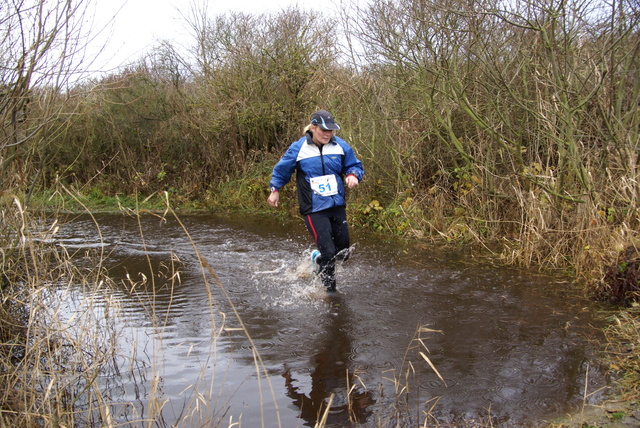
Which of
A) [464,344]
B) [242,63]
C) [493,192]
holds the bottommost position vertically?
[464,344]

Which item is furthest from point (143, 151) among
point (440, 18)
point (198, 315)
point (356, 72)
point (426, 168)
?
point (198, 315)

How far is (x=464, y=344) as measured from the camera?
15.3ft

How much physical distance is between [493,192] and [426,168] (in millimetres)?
2174

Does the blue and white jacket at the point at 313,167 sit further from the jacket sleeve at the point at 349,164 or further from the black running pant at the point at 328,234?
the black running pant at the point at 328,234

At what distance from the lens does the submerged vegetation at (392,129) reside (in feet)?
14.0

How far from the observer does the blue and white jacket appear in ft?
19.7

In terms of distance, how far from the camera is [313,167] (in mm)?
6012

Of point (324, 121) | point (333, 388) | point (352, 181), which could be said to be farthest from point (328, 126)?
point (333, 388)

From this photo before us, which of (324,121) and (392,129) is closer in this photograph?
(324,121)

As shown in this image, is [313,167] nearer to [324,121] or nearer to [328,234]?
[324,121]

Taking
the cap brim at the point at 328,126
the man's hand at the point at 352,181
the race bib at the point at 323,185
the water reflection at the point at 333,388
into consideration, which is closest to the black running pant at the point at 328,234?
the race bib at the point at 323,185

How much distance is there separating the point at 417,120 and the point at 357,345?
6215mm

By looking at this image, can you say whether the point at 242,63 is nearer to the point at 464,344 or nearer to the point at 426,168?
the point at 426,168

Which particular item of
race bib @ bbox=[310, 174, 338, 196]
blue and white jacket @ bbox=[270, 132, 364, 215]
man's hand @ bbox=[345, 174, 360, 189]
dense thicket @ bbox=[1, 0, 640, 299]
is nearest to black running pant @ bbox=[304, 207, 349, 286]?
blue and white jacket @ bbox=[270, 132, 364, 215]
